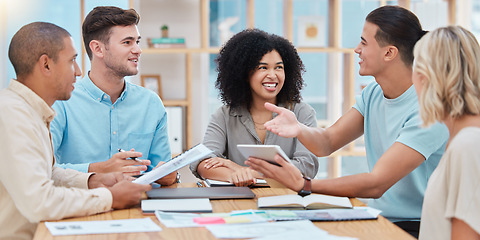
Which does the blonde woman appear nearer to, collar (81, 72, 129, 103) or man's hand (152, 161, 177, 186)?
man's hand (152, 161, 177, 186)

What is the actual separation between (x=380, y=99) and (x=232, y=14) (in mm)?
2651

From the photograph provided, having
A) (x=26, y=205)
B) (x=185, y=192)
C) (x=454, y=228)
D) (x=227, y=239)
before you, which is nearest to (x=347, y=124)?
(x=185, y=192)

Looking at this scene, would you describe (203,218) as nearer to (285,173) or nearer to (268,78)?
(285,173)

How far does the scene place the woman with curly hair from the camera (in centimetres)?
263

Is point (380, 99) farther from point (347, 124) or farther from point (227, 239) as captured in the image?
point (227, 239)

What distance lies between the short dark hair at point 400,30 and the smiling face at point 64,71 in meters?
1.25

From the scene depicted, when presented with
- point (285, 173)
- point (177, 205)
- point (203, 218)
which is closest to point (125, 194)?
point (177, 205)

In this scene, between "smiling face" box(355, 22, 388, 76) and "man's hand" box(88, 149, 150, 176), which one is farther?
Answer: "smiling face" box(355, 22, 388, 76)

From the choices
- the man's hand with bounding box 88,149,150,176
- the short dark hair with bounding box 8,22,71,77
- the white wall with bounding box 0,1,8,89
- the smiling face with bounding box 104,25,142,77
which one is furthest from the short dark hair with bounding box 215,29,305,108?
the white wall with bounding box 0,1,8,89

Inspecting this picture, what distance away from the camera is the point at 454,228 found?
4.78 feet

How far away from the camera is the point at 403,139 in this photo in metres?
1.98

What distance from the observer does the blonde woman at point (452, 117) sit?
1403mm

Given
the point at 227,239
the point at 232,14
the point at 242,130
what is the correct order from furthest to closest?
the point at 232,14 → the point at 242,130 → the point at 227,239

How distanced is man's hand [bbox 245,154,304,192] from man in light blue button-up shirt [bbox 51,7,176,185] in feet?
2.81
